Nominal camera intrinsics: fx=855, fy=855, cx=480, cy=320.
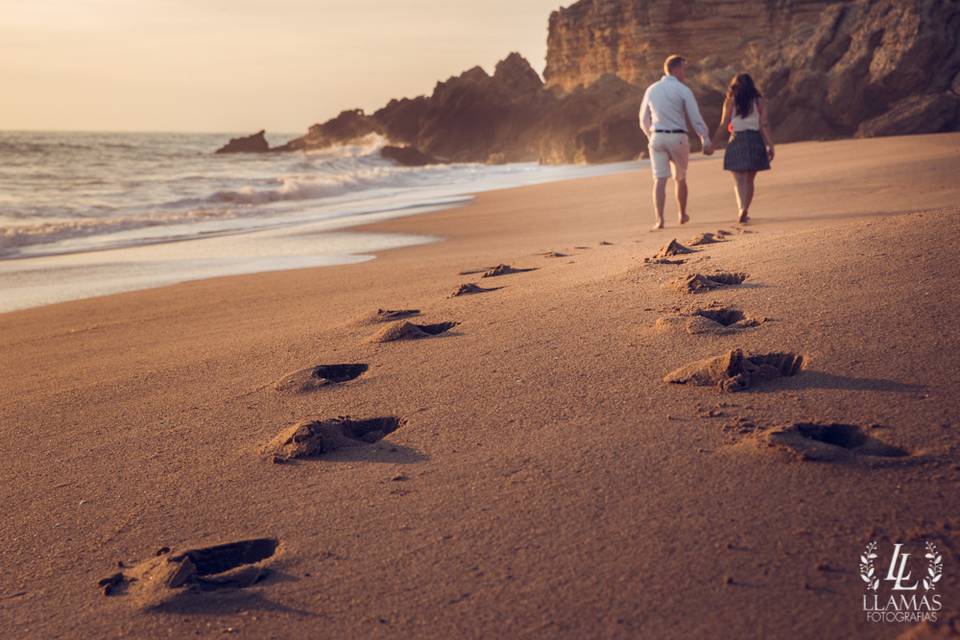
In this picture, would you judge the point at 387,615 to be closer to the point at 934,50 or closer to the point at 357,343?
the point at 357,343

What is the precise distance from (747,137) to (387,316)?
4.85 meters

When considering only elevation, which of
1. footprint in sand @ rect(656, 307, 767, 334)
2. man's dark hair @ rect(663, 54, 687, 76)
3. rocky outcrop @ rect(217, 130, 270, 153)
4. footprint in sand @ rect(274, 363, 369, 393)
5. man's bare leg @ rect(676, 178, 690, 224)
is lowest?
footprint in sand @ rect(274, 363, 369, 393)

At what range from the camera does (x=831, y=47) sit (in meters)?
27.5

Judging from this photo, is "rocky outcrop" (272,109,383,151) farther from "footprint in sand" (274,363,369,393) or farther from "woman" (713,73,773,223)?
"footprint in sand" (274,363,369,393)

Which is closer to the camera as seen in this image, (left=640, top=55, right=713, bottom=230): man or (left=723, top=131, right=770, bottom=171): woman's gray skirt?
(left=723, top=131, right=770, bottom=171): woman's gray skirt

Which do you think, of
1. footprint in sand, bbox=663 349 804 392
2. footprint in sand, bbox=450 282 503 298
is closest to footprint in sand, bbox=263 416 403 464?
footprint in sand, bbox=663 349 804 392

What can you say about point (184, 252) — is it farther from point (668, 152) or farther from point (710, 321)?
point (710, 321)

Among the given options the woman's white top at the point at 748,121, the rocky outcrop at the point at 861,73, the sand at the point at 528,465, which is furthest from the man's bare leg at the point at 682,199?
the rocky outcrop at the point at 861,73

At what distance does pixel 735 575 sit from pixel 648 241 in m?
5.40

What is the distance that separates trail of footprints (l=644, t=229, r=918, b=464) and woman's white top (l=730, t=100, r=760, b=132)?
4.16 meters

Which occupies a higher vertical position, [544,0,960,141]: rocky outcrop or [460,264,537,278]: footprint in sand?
[544,0,960,141]: rocky outcrop

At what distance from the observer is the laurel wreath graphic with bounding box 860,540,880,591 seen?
180 centimetres

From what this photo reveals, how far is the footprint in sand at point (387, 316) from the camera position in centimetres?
476

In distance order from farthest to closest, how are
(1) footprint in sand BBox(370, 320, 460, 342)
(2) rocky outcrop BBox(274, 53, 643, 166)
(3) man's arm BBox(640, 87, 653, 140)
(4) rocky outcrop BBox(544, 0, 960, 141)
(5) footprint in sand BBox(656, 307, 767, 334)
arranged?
(2) rocky outcrop BBox(274, 53, 643, 166) < (4) rocky outcrop BBox(544, 0, 960, 141) < (3) man's arm BBox(640, 87, 653, 140) < (1) footprint in sand BBox(370, 320, 460, 342) < (5) footprint in sand BBox(656, 307, 767, 334)
